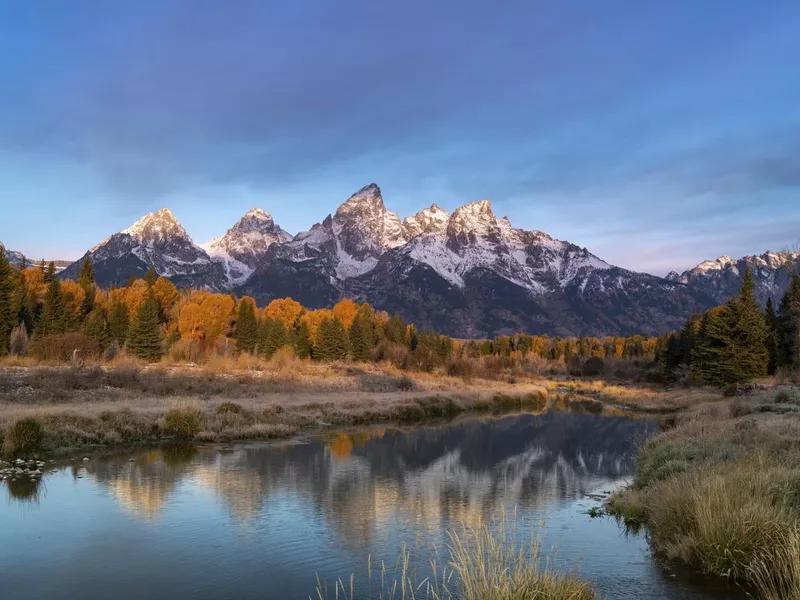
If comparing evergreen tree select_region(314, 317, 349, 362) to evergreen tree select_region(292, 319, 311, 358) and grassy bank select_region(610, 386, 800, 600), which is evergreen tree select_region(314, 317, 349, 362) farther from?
grassy bank select_region(610, 386, 800, 600)

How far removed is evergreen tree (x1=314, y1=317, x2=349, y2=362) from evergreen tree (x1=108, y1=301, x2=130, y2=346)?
30.5 m

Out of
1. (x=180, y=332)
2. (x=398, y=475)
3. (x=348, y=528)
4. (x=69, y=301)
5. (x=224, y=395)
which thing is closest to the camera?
(x=348, y=528)

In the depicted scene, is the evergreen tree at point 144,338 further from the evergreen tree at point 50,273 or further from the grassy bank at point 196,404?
the evergreen tree at point 50,273

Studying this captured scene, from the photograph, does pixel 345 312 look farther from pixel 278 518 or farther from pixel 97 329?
pixel 278 518

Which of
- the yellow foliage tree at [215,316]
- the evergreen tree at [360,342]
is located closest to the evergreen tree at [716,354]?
the evergreen tree at [360,342]

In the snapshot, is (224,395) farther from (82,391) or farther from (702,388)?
(702,388)

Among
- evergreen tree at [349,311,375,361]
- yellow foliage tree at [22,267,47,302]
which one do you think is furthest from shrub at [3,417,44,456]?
yellow foliage tree at [22,267,47,302]

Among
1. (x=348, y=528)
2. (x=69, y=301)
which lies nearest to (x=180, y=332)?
(x=69, y=301)

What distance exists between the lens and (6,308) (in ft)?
238

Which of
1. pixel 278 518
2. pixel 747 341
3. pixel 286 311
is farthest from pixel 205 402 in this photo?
pixel 286 311

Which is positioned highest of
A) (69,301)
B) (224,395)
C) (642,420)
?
(69,301)

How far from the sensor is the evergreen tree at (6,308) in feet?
228

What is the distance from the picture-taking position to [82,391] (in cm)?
4206

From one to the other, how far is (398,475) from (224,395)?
93.6 feet
